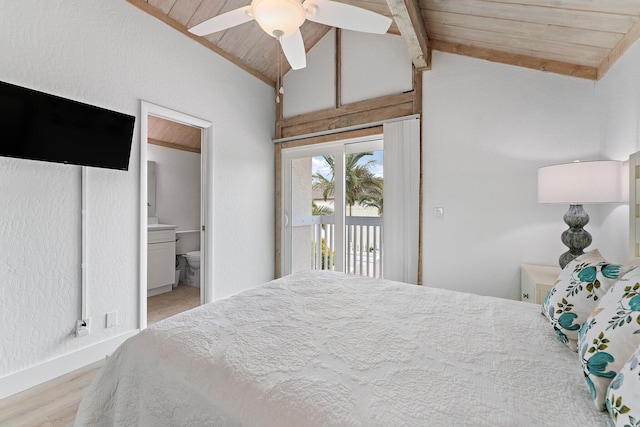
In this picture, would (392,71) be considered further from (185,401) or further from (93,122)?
(185,401)

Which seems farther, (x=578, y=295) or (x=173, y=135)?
(x=173, y=135)

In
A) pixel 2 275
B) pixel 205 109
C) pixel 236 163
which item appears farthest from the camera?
pixel 236 163

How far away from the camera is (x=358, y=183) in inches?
140

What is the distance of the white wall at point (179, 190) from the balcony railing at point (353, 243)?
2087mm

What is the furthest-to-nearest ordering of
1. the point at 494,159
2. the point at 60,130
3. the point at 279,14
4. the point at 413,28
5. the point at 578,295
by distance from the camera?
1. the point at 494,159
2. the point at 413,28
3. the point at 60,130
4. the point at 279,14
5. the point at 578,295

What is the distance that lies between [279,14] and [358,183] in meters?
2.27

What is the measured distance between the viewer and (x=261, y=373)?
919 mm

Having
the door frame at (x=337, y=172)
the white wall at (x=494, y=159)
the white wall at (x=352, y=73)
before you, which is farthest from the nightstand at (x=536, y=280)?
the white wall at (x=352, y=73)

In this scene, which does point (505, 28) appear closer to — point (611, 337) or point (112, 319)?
point (611, 337)

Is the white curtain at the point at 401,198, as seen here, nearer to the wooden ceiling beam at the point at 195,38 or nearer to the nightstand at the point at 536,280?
the nightstand at the point at 536,280

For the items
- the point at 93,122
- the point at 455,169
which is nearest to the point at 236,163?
the point at 93,122

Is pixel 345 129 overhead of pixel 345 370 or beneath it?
overhead

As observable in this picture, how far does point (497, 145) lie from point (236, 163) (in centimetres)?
278

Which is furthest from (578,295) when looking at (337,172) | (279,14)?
(337,172)
